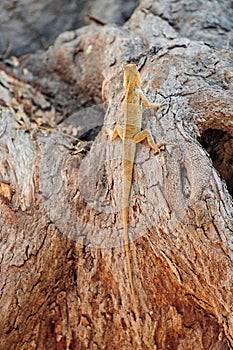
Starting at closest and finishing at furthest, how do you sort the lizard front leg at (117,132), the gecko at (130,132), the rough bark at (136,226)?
the rough bark at (136,226) → the gecko at (130,132) → the lizard front leg at (117,132)

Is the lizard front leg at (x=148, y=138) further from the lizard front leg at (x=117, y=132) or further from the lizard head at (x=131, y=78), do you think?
the lizard head at (x=131, y=78)

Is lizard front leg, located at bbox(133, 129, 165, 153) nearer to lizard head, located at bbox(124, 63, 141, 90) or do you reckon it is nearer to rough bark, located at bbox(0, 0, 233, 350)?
rough bark, located at bbox(0, 0, 233, 350)

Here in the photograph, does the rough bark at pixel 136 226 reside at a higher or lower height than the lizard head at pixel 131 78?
lower

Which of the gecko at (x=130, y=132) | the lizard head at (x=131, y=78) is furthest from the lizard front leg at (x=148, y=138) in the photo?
the lizard head at (x=131, y=78)

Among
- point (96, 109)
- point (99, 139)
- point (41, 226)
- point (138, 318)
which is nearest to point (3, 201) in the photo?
point (41, 226)

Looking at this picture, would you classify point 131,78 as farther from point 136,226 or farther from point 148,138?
point 136,226

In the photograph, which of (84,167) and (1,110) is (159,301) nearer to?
(84,167)

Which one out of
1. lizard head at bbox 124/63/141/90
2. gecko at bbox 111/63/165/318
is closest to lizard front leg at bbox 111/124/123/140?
gecko at bbox 111/63/165/318
